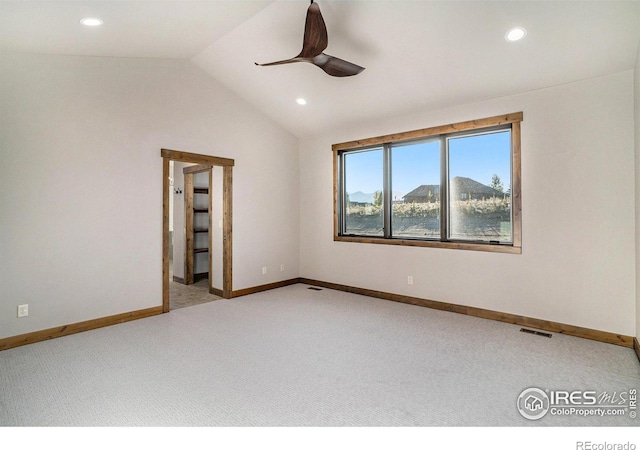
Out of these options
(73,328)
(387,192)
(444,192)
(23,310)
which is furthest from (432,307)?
(23,310)

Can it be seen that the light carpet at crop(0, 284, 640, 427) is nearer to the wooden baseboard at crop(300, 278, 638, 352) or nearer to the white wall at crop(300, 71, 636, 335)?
the wooden baseboard at crop(300, 278, 638, 352)

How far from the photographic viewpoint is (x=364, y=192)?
5.74m

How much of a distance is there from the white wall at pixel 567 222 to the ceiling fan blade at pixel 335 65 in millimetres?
1837

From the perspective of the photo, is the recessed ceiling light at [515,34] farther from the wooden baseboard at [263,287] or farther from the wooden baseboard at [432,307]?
the wooden baseboard at [263,287]

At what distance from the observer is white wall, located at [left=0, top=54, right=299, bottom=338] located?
3.46m

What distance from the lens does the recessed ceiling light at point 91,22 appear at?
10.0ft

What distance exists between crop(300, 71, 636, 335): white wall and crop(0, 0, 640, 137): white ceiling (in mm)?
261

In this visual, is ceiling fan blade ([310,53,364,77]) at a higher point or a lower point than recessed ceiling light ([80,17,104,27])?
lower

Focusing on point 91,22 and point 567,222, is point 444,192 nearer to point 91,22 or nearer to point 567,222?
point 567,222

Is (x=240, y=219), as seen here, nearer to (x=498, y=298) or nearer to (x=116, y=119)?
(x=116, y=119)

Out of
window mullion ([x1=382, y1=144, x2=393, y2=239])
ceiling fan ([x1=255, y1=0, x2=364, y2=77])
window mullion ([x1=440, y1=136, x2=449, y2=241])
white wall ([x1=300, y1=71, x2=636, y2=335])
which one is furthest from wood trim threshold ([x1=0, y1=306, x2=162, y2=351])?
window mullion ([x1=440, y1=136, x2=449, y2=241])

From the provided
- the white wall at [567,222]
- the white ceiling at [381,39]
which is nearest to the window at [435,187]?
the white wall at [567,222]

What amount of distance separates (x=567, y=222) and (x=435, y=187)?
1.65m

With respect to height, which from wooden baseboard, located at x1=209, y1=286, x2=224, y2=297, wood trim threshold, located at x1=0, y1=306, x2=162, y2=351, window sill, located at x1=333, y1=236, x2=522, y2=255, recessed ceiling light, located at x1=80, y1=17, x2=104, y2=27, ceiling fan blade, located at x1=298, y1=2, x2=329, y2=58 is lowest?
wood trim threshold, located at x1=0, y1=306, x2=162, y2=351
